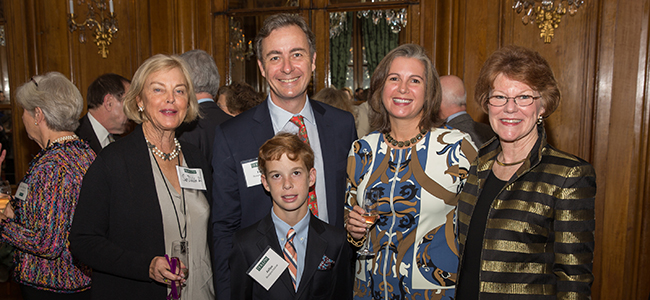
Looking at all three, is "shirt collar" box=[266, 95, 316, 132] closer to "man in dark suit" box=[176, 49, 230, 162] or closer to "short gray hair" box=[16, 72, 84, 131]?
"man in dark suit" box=[176, 49, 230, 162]

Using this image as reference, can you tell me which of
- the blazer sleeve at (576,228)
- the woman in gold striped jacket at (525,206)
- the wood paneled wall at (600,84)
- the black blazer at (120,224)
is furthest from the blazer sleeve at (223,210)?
the wood paneled wall at (600,84)

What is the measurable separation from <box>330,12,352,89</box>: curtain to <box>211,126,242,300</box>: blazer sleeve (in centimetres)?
280

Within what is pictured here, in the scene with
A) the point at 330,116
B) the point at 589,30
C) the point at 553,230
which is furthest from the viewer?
the point at 589,30

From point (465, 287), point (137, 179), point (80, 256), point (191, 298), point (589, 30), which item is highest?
point (589, 30)

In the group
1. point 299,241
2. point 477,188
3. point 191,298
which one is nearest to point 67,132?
point 191,298

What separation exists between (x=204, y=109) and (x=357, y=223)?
1.67m

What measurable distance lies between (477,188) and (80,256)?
66.1 inches

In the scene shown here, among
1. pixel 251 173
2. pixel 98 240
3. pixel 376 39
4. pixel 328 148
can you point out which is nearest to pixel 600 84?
pixel 376 39

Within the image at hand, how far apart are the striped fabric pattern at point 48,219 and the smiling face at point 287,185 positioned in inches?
39.1

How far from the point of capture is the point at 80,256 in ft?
5.62

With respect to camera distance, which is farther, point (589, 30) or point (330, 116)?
point (589, 30)

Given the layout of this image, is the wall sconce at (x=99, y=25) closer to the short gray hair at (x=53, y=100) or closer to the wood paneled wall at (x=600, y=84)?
the short gray hair at (x=53, y=100)

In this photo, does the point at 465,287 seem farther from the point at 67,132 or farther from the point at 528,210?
the point at 67,132

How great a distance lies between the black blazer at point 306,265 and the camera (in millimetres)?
1783
